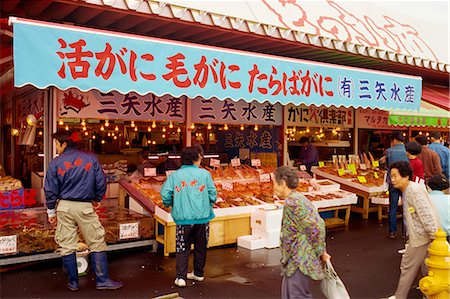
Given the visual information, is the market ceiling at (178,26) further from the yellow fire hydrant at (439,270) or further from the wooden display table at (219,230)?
the yellow fire hydrant at (439,270)

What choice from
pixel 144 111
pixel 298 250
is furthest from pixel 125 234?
pixel 298 250

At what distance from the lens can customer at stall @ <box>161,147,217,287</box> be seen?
5.70m

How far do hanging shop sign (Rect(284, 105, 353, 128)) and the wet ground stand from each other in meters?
3.90

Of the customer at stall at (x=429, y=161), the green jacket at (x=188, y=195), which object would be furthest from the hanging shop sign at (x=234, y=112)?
the green jacket at (x=188, y=195)

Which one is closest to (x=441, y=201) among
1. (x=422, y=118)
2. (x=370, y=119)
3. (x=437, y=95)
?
(x=422, y=118)

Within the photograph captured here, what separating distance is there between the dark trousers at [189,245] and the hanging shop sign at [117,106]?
311cm

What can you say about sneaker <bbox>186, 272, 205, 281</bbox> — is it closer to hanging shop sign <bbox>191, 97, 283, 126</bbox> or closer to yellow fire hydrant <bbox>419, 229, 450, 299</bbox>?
yellow fire hydrant <bbox>419, 229, 450, 299</bbox>

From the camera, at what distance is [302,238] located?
13.3 ft

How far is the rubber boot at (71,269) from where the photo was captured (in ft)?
18.2

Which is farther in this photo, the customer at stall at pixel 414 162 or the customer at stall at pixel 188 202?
the customer at stall at pixel 414 162

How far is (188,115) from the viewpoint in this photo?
8.91 m

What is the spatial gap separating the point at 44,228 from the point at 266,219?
3.70 m

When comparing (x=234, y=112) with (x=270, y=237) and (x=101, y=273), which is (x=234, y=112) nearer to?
(x=270, y=237)

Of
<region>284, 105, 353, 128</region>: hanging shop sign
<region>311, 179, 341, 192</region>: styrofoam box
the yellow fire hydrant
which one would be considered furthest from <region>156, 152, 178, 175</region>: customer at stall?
the yellow fire hydrant
